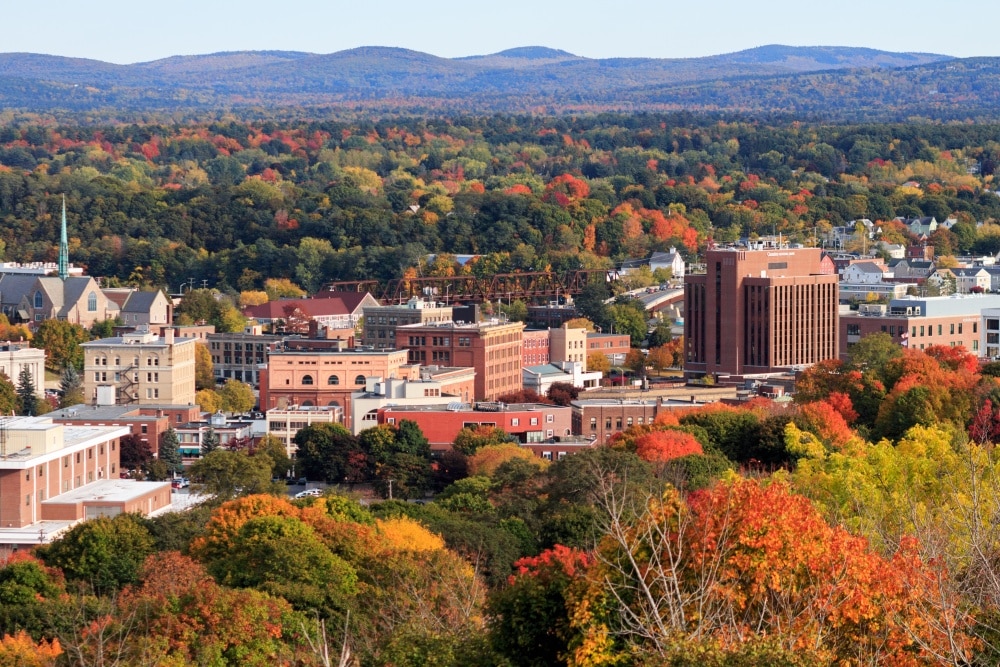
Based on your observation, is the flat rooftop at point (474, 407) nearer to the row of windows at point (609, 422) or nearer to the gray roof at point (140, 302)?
the row of windows at point (609, 422)

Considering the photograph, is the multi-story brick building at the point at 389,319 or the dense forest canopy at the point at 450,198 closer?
the multi-story brick building at the point at 389,319

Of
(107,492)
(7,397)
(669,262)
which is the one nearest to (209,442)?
(7,397)

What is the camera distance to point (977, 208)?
447 feet

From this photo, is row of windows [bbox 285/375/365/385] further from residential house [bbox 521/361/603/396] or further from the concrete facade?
the concrete facade

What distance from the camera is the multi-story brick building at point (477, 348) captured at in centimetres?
7512

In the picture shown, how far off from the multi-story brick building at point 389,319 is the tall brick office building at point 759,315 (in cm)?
907

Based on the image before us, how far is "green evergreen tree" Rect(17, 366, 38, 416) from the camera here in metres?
70.1

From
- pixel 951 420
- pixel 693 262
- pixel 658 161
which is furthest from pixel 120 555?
pixel 658 161

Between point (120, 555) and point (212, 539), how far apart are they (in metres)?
1.49

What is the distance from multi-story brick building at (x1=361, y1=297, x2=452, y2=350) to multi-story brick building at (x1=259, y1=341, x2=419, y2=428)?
32.3ft

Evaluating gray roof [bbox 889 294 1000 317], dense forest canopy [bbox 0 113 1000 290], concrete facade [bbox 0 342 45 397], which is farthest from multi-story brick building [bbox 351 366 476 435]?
dense forest canopy [bbox 0 113 1000 290]

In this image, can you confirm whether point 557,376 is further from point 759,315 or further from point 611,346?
point 611,346

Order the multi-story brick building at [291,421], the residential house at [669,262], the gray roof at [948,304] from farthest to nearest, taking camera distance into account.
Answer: the residential house at [669,262] → the gray roof at [948,304] → the multi-story brick building at [291,421]

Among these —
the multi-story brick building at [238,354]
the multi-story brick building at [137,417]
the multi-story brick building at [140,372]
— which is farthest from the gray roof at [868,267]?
the multi-story brick building at [137,417]
